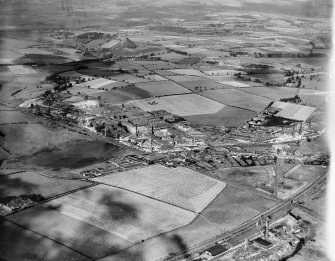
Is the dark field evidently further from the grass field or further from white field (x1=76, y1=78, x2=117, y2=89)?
white field (x1=76, y1=78, x2=117, y2=89)

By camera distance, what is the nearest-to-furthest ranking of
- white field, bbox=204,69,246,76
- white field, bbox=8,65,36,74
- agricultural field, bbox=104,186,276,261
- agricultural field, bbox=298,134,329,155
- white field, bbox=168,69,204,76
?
agricultural field, bbox=104,186,276,261 < agricultural field, bbox=298,134,329,155 < white field, bbox=8,65,36,74 < white field, bbox=168,69,204,76 < white field, bbox=204,69,246,76

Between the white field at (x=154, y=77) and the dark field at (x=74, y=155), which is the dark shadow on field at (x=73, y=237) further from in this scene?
the white field at (x=154, y=77)

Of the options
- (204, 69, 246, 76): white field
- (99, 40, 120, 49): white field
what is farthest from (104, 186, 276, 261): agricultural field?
(99, 40, 120, 49): white field

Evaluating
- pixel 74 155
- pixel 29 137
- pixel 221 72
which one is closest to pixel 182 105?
pixel 29 137

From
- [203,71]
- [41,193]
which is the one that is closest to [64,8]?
[203,71]

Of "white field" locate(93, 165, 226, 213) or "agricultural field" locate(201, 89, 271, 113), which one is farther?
"agricultural field" locate(201, 89, 271, 113)

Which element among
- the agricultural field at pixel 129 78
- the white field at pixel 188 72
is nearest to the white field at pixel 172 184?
the agricultural field at pixel 129 78
